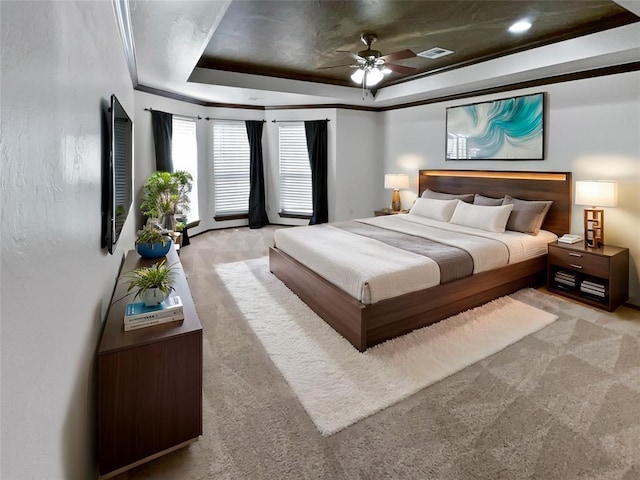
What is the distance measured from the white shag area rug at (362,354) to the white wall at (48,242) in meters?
1.27

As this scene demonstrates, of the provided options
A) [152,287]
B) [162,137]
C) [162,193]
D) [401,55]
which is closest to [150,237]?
[152,287]

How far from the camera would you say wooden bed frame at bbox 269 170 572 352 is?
113 inches

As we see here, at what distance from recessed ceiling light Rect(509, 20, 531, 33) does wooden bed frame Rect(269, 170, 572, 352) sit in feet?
5.47

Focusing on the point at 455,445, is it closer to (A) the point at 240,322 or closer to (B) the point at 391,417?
(B) the point at 391,417

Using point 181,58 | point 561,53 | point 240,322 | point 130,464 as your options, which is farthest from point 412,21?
point 130,464

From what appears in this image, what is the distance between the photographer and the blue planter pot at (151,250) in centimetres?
299

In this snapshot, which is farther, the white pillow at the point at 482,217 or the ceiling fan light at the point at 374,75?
the white pillow at the point at 482,217

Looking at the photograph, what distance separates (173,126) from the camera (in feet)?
19.7

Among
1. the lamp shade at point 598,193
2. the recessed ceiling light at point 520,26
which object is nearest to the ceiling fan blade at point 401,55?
the recessed ceiling light at point 520,26

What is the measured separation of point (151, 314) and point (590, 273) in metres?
3.97

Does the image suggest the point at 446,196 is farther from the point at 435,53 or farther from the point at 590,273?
the point at 590,273

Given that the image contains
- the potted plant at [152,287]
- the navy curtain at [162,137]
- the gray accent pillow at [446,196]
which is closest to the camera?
the potted plant at [152,287]

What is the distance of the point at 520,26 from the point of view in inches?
138

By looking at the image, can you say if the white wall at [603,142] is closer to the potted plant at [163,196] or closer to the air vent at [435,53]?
the air vent at [435,53]
